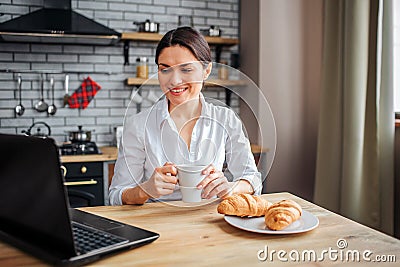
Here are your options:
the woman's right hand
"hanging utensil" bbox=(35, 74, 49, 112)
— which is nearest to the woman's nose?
the woman's right hand

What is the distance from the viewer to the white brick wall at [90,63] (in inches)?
141

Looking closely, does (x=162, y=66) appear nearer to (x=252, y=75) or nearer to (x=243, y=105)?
(x=243, y=105)

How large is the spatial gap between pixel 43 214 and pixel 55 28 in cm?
241

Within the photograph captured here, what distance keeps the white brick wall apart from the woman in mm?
2304

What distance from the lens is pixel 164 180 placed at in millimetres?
1425

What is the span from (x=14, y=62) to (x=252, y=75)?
5.88ft

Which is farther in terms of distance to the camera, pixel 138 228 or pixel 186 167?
pixel 186 167

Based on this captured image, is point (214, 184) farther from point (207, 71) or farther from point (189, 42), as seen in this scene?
point (189, 42)

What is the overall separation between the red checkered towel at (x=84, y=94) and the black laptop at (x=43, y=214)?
8.34 feet

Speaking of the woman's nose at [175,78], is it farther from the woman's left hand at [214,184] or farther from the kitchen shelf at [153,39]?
the kitchen shelf at [153,39]

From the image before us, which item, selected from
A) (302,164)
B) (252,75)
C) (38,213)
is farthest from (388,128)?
(38,213)

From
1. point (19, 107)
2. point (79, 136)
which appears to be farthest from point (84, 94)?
point (19, 107)

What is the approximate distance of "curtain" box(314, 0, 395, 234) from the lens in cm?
287

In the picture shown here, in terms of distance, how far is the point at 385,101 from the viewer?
2.85 meters
